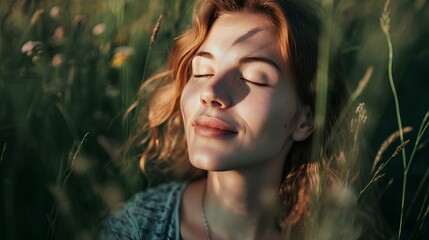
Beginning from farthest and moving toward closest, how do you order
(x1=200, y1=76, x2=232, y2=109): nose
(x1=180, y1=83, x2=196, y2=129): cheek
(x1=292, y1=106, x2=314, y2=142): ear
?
(x1=292, y1=106, x2=314, y2=142): ear < (x1=180, y1=83, x2=196, y2=129): cheek < (x1=200, y1=76, x2=232, y2=109): nose

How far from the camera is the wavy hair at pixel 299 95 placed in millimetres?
1665

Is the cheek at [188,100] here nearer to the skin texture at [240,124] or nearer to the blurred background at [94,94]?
the skin texture at [240,124]

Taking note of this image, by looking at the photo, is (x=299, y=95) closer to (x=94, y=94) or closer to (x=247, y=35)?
(x=247, y=35)

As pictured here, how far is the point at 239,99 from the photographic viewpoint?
5.01 ft

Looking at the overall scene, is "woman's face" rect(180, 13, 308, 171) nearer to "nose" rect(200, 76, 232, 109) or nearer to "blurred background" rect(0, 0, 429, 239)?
"nose" rect(200, 76, 232, 109)

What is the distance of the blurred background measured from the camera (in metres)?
1.63

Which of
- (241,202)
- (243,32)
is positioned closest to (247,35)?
(243,32)

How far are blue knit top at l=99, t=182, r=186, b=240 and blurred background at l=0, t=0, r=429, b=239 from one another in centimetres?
5

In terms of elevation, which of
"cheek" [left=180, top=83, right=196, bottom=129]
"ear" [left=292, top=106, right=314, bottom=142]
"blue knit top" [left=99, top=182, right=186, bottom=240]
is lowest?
"blue knit top" [left=99, top=182, right=186, bottom=240]

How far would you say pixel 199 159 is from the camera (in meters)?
1.52

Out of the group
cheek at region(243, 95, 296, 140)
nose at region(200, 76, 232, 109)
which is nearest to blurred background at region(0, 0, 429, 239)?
nose at region(200, 76, 232, 109)

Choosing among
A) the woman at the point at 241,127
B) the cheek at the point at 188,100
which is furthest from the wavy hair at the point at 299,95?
the cheek at the point at 188,100

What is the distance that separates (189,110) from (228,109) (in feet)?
0.41

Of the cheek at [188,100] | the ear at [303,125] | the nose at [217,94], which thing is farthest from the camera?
the ear at [303,125]
